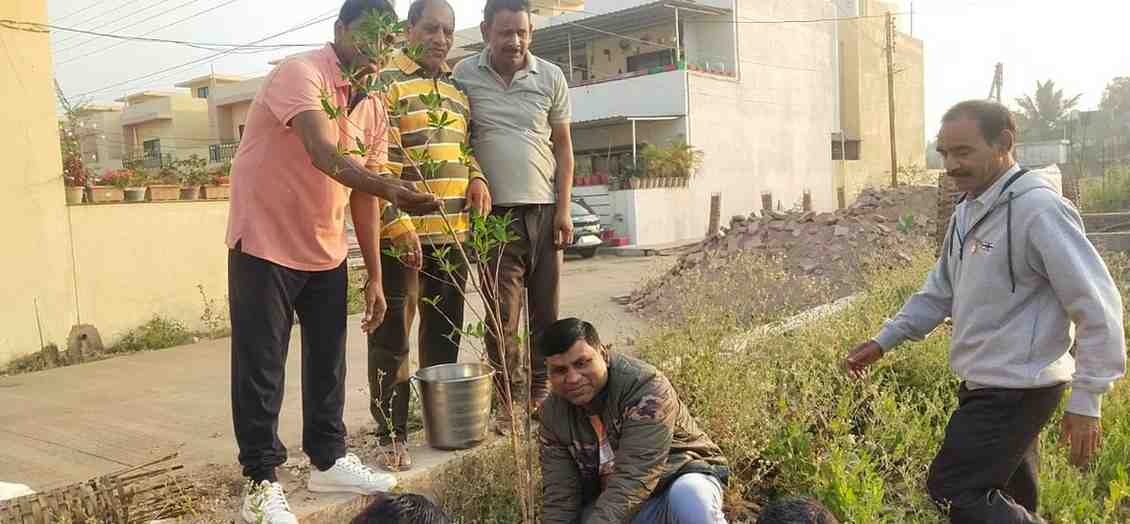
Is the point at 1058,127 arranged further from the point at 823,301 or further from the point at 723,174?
the point at 823,301

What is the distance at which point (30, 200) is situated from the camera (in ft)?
22.5

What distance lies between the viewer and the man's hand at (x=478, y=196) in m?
3.54

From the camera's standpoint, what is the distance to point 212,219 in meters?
8.37

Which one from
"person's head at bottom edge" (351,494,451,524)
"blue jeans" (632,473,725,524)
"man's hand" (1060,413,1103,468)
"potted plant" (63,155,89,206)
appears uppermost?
"potted plant" (63,155,89,206)

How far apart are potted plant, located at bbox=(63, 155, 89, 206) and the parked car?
11720 mm

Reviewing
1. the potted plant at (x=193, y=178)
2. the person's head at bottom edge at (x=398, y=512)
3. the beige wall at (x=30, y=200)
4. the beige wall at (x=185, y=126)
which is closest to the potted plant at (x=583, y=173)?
the potted plant at (x=193, y=178)

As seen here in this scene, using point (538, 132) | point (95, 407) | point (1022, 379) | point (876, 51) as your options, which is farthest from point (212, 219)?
point (876, 51)

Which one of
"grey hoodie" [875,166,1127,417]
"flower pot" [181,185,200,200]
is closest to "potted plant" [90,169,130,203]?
"flower pot" [181,185,200,200]

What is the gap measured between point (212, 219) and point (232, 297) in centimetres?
592

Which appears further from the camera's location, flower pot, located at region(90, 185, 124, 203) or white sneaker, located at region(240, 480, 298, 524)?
flower pot, located at region(90, 185, 124, 203)

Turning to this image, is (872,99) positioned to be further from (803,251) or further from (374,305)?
(374,305)

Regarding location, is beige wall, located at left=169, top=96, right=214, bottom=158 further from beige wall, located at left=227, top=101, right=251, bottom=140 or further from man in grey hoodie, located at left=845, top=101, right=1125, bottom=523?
man in grey hoodie, located at left=845, top=101, right=1125, bottom=523

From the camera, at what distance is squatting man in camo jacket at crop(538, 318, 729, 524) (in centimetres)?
280

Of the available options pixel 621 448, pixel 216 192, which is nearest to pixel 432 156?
pixel 621 448
